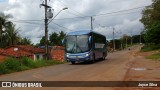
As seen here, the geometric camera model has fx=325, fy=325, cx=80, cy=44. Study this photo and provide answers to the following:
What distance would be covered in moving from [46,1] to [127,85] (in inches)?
918

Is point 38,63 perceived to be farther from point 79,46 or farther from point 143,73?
point 143,73

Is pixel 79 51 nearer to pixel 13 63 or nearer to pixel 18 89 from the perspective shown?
pixel 13 63

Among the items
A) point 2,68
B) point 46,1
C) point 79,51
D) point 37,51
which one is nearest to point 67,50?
point 79,51

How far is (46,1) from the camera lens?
35.7 m

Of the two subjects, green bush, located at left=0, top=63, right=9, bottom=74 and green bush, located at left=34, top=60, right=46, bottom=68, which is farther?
green bush, located at left=34, top=60, right=46, bottom=68

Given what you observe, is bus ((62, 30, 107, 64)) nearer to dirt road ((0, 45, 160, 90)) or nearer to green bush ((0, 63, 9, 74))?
dirt road ((0, 45, 160, 90))

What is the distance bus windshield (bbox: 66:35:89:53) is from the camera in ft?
103

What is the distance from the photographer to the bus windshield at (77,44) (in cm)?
3139

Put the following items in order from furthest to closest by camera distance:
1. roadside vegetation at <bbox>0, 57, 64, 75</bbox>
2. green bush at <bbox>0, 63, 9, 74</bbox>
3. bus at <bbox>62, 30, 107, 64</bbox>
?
bus at <bbox>62, 30, 107, 64</bbox>, roadside vegetation at <bbox>0, 57, 64, 75</bbox>, green bush at <bbox>0, 63, 9, 74</bbox>

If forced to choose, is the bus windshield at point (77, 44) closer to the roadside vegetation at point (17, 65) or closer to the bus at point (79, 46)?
the bus at point (79, 46)

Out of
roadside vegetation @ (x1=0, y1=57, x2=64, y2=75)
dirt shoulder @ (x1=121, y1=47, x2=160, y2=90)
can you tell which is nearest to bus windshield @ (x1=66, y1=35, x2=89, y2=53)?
roadside vegetation @ (x1=0, y1=57, x2=64, y2=75)

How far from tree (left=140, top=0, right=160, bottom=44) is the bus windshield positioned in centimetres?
4385

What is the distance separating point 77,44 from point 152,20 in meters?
56.3

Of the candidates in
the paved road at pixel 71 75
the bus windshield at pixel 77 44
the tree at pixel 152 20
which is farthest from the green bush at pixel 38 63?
the tree at pixel 152 20
